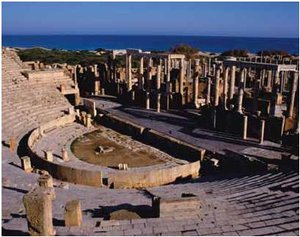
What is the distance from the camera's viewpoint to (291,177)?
1489cm

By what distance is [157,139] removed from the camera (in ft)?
80.4

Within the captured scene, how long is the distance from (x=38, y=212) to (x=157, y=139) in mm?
15346

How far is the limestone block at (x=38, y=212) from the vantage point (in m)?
9.47

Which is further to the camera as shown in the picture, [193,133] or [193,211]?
[193,133]

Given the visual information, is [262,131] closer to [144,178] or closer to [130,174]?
[144,178]

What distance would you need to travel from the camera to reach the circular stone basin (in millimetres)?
21900

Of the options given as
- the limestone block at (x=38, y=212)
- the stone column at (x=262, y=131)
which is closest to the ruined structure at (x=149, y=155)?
the limestone block at (x=38, y=212)

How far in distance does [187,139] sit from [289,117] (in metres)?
6.17

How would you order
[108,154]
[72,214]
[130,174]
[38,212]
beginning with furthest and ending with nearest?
[108,154] < [130,174] < [72,214] < [38,212]

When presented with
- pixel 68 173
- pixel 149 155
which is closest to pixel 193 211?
pixel 68 173

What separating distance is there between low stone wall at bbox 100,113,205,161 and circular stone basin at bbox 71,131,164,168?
1.17 metres

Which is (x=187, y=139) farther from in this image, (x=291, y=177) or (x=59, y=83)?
(x=59, y=83)

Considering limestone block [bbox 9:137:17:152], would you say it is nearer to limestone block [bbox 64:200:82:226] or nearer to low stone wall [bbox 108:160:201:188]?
low stone wall [bbox 108:160:201:188]

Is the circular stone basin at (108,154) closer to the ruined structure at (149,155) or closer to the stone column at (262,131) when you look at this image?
the ruined structure at (149,155)
